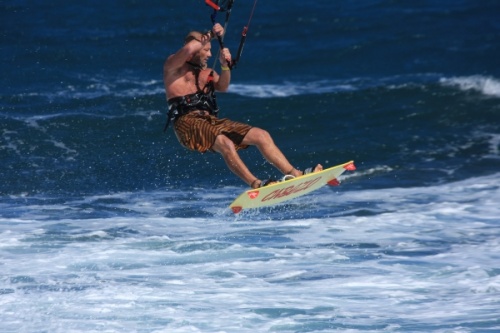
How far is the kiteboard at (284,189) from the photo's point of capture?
1088 centimetres

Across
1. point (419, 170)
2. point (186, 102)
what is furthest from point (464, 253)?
point (419, 170)

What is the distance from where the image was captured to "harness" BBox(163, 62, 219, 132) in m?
11.5

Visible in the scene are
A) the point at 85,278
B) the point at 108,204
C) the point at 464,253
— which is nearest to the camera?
the point at 85,278

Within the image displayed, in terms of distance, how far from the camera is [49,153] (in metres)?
16.9

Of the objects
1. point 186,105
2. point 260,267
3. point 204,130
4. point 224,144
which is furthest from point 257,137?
point 260,267

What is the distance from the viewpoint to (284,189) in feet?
36.3

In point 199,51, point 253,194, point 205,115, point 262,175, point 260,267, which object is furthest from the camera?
point 262,175

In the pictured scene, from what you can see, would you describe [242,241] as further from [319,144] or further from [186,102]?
[319,144]

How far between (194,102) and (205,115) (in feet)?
0.60

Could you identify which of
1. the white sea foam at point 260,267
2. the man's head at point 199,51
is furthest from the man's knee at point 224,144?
the white sea foam at point 260,267

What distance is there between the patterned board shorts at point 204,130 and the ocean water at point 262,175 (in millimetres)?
1163

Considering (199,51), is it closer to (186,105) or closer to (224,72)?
(224,72)

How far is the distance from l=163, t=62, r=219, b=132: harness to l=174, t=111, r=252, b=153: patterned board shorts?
3.2 inches

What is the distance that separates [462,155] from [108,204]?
233 inches
